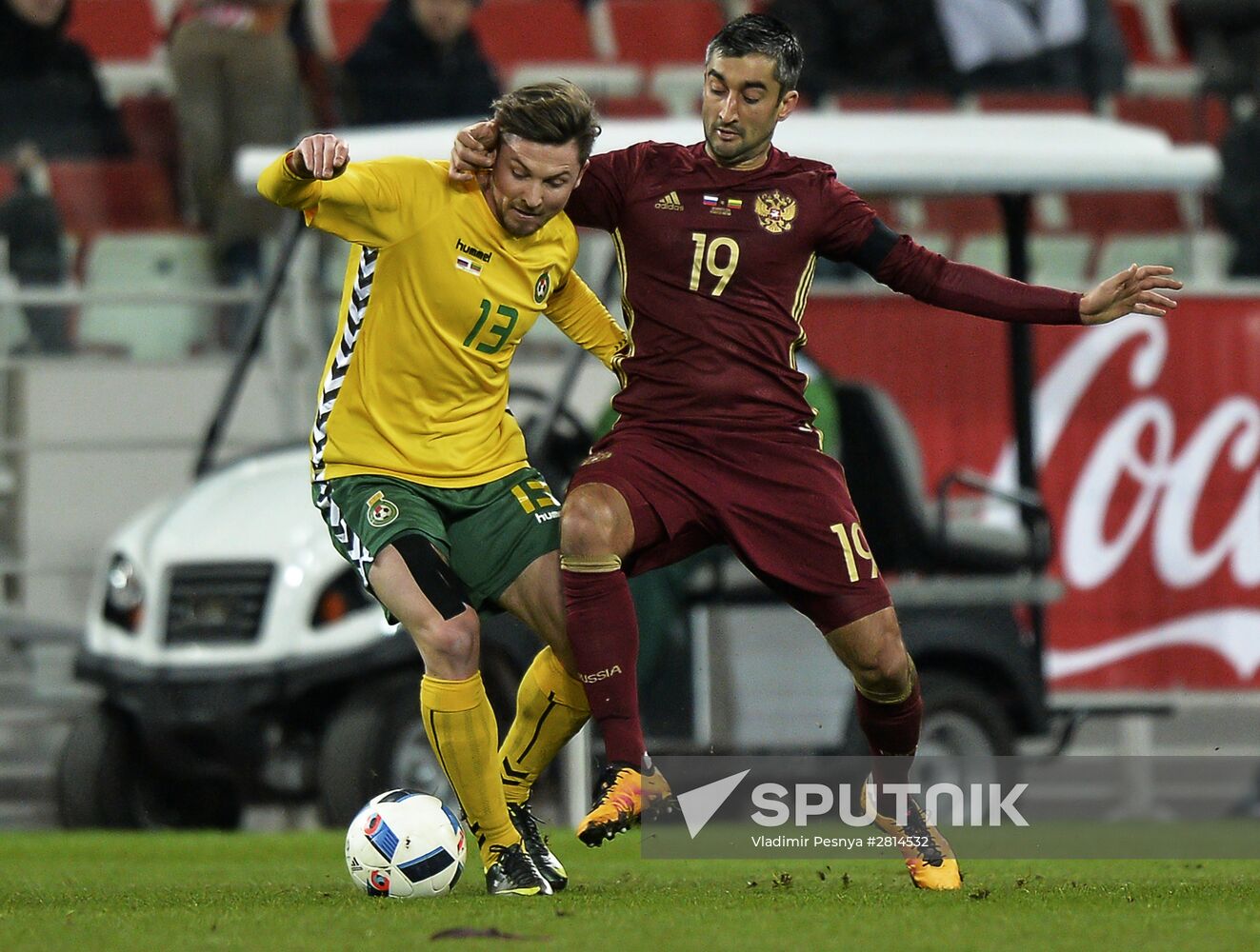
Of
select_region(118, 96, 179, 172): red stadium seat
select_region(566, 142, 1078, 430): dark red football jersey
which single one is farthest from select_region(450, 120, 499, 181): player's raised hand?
select_region(118, 96, 179, 172): red stadium seat

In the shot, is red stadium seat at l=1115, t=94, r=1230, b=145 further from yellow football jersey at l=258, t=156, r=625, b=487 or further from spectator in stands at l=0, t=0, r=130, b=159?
yellow football jersey at l=258, t=156, r=625, b=487

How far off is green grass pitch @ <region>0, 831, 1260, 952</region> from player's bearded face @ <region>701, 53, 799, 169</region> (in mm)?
1967

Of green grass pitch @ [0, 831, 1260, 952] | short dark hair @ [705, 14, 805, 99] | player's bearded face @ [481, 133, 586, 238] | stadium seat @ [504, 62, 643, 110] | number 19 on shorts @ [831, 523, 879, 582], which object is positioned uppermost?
stadium seat @ [504, 62, 643, 110]

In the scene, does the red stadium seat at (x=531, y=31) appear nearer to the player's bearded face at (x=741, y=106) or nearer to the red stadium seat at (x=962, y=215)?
the red stadium seat at (x=962, y=215)

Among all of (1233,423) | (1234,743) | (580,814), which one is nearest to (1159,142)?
(1233,423)

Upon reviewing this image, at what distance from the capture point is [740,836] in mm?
6734

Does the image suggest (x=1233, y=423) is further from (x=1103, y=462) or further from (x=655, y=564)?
(x=655, y=564)

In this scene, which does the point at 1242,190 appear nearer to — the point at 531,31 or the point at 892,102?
the point at 892,102

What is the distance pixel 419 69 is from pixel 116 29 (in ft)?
8.21

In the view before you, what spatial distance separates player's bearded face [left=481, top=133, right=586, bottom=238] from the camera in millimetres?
6137

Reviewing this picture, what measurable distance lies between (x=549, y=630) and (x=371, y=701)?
10.0 ft

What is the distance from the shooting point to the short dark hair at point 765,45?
633 centimetres

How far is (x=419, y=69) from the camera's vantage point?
12.4 metres

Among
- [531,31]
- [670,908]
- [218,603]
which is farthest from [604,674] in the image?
[531,31]
